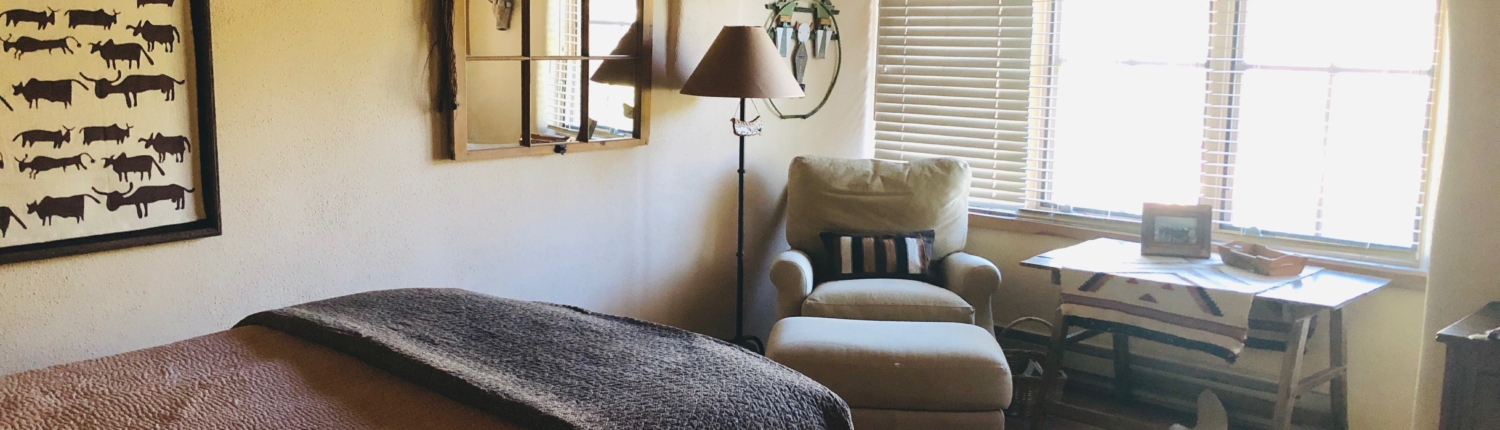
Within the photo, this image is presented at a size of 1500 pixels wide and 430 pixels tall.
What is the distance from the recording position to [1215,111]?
343 centimetres

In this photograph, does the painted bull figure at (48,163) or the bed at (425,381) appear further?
the painted bull figure at (48,163)

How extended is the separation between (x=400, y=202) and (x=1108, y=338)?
2.37 m

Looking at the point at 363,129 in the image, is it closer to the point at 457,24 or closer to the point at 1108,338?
the point at 457,24

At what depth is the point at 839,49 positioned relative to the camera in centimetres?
394

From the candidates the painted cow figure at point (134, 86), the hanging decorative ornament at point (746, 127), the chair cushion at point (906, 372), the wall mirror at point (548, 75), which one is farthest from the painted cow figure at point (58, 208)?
the hanging decorative ornament at point (746, 127)

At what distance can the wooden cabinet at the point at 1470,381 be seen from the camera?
2.25 m

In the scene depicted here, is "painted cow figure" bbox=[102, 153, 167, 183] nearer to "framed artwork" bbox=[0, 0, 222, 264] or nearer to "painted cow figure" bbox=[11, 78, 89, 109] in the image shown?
"framed artwork" bbox=[0, 0, 222, 264]

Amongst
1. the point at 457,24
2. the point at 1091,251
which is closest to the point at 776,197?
the point at 1091,251

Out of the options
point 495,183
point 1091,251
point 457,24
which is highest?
point 457,24

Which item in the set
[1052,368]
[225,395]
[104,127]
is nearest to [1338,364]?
[1052,368]

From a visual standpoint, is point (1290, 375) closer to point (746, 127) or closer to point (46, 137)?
point (746, 127)

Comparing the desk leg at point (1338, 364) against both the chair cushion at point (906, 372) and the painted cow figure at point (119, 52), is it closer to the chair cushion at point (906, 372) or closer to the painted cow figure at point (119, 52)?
the chair cushion at point (906, 372)

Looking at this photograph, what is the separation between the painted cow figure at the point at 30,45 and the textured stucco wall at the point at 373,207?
0.95ft

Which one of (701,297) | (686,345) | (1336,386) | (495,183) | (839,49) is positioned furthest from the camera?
(839,49)
